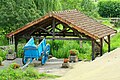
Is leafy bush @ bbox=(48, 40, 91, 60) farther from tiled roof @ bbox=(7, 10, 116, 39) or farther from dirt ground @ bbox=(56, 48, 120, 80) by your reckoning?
dirt ground @ bbox=(56, 48, 120, 80)

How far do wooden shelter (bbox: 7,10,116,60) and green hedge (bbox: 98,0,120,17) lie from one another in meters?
27.2

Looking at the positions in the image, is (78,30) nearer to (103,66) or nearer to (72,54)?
(72,54)

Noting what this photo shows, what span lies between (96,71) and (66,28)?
6.84m

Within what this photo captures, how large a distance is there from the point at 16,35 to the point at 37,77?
647cm

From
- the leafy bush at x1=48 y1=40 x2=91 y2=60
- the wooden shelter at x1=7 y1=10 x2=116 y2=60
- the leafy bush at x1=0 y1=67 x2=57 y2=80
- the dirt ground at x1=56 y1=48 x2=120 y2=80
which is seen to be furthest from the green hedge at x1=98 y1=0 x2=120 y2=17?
the leafy bush at x1=0 y1=67 x2=57 y2=80

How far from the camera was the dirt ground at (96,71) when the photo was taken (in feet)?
51.8

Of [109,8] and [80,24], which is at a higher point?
[80,24]

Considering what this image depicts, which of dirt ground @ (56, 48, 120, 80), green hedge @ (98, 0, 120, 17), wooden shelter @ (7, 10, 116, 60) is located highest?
wooden shelter @ (7, 10, 116, 60)

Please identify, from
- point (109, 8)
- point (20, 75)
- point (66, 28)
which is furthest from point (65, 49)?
point (109, 8)

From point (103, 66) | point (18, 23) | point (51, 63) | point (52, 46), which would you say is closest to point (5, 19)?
point (18, 23)

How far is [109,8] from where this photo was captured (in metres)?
52.7

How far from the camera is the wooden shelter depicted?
72.3 ft

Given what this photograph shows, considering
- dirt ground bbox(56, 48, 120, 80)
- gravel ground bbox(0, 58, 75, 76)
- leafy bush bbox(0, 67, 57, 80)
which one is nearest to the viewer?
dirt ground bbox(56, 48, 120, 80)

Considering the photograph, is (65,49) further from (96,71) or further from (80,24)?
(96,71)
